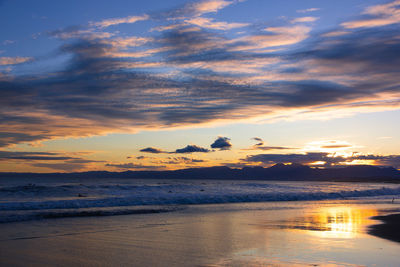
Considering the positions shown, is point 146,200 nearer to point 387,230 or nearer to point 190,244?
point 387,230

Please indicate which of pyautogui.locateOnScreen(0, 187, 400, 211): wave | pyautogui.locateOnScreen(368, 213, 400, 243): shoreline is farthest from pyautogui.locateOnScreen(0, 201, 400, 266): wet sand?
pyautogui.locateOnScreen(0, 187, 400, 211): wave

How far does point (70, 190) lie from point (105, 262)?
3088 centimetres

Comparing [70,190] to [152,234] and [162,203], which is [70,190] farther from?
[152,234]

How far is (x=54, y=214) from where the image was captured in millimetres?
19297

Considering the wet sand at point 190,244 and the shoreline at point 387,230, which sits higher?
the wet sand at point 190,244

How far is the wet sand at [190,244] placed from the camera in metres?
9.31

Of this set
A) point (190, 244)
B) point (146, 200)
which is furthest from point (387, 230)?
→ point (146, 200)

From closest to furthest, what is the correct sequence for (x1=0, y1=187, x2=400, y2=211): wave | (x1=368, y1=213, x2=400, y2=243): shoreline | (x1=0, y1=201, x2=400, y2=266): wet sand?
(x1=0, y1=201, x2=400, y2=266): wet sand, (x1=368, y1=213, x2=400, y2=243): shoreline, (x1=0, y1=187, x2=400, y2=211): wave

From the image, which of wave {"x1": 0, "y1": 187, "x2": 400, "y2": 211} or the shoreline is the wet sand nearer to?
the shoreline

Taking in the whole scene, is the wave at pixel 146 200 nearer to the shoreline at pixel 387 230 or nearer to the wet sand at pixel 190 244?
the wet sand at pixel 190 244

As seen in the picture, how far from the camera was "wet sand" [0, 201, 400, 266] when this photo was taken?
A: 9312 mm

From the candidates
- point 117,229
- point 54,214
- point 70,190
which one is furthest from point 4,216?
point 70,190

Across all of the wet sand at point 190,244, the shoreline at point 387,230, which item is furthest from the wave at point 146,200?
the shoreline at point 387,230

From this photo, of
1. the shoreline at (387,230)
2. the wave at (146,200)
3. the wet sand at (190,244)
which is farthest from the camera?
the wave at (146,200)
